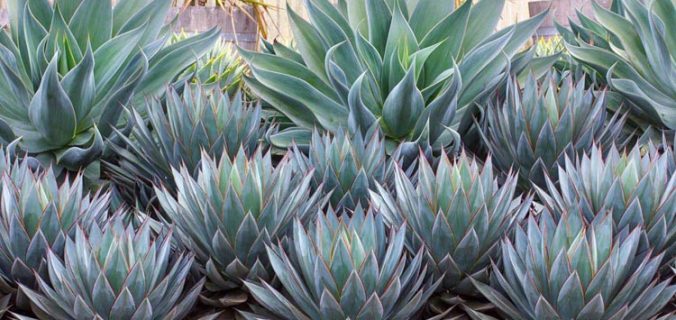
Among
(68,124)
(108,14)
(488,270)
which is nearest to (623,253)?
(488,270)

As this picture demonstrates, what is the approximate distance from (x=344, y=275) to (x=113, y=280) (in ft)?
1.11

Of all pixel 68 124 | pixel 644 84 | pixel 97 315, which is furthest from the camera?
pixel 644 84

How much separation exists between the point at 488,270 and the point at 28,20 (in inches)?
48.8

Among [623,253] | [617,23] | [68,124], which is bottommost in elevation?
[68,124]

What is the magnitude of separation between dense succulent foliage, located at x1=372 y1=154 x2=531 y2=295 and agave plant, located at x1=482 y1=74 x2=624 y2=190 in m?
0.37

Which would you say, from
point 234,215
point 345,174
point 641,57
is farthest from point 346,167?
point 641,57

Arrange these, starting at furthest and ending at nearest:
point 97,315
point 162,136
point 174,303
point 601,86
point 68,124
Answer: point 601,86, point 68,124, point 162,136, point 174,303, point 97,315

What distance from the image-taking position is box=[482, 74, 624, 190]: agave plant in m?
1.75

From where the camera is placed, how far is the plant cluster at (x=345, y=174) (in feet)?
4.11

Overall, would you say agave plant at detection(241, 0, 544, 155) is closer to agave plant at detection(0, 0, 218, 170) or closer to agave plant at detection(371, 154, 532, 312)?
agave plant at detection(0, 0, 218, 170)

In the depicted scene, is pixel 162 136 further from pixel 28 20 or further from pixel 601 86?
pixel 601 86

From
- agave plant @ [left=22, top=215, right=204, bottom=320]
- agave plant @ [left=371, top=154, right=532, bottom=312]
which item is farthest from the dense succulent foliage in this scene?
agave plant @ [left=22, top=215, right=204, bottom=320]

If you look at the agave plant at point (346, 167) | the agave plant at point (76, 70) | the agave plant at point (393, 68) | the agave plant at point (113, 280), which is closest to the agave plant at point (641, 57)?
the agave plant at point (393, 68)

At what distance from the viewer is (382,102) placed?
200cm
